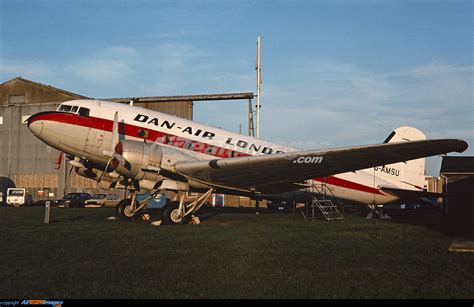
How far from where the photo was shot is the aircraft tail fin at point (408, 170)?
27328 millimetres

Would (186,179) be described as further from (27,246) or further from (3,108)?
(3,108)

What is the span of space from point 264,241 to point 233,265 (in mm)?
4655

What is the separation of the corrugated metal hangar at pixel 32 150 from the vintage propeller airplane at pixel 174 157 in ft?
129

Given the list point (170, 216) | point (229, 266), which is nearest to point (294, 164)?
point (170, 216)

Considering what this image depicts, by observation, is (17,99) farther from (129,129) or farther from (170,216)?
(170,216)

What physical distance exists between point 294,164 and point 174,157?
221 inches

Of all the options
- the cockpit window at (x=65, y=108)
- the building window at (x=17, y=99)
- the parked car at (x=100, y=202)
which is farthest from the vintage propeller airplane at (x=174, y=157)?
the building window at (x=17, y=99)

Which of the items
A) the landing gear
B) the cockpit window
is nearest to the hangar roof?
the landing gear

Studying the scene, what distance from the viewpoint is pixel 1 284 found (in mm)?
8453

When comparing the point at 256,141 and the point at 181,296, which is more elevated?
the point at 256,141

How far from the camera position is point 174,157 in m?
21.1

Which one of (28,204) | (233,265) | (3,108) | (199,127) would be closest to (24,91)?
(3,108)

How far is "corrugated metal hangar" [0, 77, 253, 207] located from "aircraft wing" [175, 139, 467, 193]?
41673mm

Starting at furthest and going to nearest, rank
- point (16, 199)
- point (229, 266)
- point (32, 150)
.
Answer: point (32, 150)
point (16, 199)
point (229, 266)
